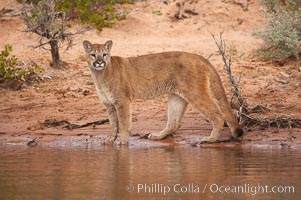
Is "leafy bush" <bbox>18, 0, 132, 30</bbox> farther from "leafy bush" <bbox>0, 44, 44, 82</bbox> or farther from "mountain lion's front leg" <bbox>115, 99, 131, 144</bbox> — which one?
"mountain lion's front leg" <bbox>115, 99, 131, 144</bbox>

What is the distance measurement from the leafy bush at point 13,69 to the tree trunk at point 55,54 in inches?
17.3

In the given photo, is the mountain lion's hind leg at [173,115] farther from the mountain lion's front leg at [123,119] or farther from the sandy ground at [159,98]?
the mountain lion's front leg at [123,119]

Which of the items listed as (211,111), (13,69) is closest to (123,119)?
(211,111)

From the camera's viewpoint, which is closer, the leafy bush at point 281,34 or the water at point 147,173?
the water at point 147,173

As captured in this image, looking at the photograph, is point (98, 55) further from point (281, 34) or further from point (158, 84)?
point (281, 34)

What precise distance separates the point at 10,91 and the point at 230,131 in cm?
432

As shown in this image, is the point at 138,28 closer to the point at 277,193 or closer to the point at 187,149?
the point at 187,149

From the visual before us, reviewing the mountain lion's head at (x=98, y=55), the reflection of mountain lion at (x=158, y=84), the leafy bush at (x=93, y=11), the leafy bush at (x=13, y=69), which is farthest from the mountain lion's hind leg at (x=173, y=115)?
the leafy bush at (x=93, y=11)

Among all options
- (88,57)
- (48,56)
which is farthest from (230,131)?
(48,56)

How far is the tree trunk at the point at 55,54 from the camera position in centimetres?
1596

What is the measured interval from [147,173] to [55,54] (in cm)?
619

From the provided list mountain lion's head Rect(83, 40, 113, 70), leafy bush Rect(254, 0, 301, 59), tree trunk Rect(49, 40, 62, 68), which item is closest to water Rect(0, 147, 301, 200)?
mountain lion's head Rect(83, 40, 113, 70)

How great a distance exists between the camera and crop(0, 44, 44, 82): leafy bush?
15281 millimetres

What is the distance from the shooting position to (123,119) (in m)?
12.8
